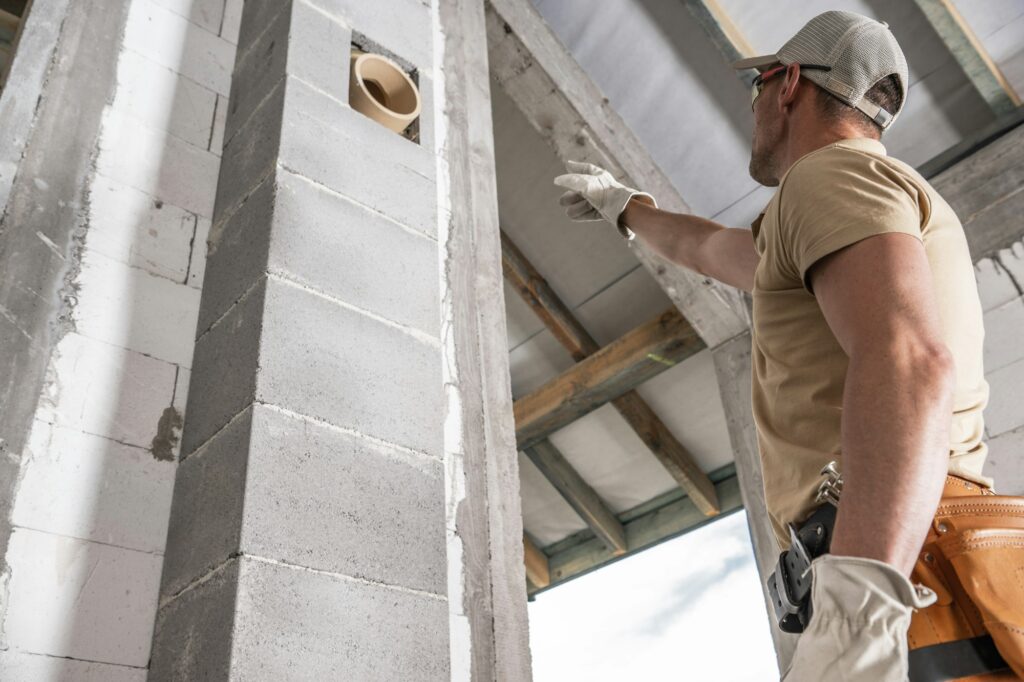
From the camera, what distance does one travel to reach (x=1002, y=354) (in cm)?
324

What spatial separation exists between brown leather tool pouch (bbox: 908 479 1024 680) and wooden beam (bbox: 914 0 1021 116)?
2.85 meters

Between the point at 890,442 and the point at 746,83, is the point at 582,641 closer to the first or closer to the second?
the point at 746,83

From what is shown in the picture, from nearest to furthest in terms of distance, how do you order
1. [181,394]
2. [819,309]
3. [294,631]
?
[819,309] < [294,631] < [181,394]

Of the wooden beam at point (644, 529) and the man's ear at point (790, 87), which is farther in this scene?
the wooden beam at point (644, 529)

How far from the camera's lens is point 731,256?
1.77 m

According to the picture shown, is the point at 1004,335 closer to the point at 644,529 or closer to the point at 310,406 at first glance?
the point at 310,406

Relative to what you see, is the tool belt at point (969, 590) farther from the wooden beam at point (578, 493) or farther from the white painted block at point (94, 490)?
the wooden beam at point (578, 493)

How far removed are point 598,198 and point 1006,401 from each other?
1.96 meters

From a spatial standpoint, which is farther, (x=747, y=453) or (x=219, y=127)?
(x=747, y=453)

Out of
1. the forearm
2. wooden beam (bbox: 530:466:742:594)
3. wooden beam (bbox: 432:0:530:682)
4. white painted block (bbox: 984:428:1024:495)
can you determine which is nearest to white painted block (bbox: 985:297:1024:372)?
white painted block (bbox: 984:428:1024:495)

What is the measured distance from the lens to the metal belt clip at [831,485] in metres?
1.02

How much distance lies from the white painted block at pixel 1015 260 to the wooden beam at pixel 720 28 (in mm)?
1152

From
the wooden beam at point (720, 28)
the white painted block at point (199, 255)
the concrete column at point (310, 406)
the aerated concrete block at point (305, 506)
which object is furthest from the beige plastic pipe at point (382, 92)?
the wooden beam at point (720, 28)

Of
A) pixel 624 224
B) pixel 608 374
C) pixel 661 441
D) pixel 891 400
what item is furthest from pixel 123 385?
pixel 661 441
